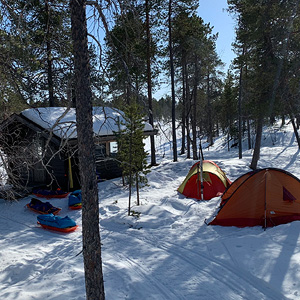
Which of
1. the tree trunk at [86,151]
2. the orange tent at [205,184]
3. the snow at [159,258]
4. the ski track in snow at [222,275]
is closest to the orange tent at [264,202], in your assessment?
the snow at [159,258]

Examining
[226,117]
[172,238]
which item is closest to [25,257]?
[172,238]

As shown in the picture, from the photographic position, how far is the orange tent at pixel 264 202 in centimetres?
751

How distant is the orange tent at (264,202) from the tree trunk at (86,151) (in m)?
5.21

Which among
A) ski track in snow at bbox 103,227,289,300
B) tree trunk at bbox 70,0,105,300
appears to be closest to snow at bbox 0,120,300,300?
ski track in snow at bbox 103,227,289,300

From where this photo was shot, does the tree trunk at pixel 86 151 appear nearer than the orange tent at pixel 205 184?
Yes

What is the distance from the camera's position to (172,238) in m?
7.45

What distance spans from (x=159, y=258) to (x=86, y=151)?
4018 mm

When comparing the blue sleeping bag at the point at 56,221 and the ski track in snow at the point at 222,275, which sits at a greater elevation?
the blue sleeping bag at the point at 56,221

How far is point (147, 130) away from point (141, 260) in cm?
1066

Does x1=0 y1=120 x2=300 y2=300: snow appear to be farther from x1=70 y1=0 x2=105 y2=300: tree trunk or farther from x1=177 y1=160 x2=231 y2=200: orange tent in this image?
x1=177 y1=160 x2=231 y2=200: orange tent

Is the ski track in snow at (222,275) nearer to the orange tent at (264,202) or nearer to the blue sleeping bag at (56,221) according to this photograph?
the orange tent at (264,202)

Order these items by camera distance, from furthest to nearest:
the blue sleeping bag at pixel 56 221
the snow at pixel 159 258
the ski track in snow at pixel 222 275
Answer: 1. the blue sleeping bag at pixel 56 221
2. the snow at pixel 159 258
3. the ski track in snow at pixel 222 275

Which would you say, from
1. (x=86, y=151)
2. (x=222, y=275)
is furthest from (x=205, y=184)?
(x=86, y=151)

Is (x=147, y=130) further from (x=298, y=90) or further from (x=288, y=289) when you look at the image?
(x=288, y=289)
